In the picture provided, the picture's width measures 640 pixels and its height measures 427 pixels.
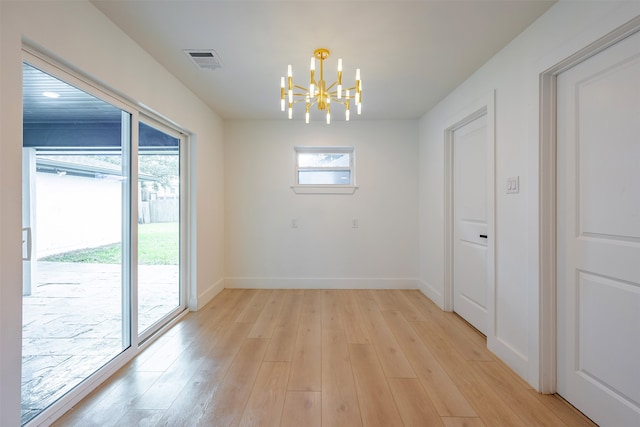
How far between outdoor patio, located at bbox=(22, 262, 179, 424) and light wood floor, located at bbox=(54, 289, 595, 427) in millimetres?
176

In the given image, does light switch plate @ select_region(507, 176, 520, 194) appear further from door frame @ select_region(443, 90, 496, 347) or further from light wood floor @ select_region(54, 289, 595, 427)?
light wood floor @ select_region(54, 289, 595, 427)

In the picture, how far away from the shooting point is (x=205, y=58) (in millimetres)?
2369

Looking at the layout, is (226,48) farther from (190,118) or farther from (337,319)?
(337,319)

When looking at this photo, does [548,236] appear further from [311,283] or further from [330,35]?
[311,283]

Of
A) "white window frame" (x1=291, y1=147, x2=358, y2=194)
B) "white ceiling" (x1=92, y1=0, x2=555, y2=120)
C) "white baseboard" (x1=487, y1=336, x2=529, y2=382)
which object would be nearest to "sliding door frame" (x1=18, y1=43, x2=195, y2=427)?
"white ceiling" (x1=92, y1=0, x2=555, y2=120)

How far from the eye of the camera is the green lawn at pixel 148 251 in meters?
1.84

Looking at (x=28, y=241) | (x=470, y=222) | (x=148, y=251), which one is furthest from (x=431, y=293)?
(x=28, y=241)

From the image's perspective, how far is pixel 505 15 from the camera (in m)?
1.83

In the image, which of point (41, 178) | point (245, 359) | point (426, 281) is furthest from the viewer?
point (426, 281)

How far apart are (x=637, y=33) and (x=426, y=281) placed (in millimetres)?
3011

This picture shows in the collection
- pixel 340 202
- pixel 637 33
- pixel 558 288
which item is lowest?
pixel 558 288

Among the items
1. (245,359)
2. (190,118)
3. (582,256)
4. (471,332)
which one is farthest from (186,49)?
(471,332)

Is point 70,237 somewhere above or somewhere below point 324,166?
below

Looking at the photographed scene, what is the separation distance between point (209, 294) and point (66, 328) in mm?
1816
